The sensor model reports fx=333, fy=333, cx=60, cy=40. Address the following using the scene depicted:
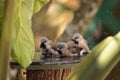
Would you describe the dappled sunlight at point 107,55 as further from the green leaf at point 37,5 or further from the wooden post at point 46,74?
the wooden post at point 46,74

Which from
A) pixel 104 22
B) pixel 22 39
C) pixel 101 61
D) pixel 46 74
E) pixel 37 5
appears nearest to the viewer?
pixel 101 61

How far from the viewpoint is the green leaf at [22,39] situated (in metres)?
0.49

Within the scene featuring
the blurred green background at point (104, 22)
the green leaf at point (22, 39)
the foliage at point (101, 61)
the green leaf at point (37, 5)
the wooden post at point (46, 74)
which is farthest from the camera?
the blurred green background at point (104, 22)

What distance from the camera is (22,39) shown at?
51 centimetres

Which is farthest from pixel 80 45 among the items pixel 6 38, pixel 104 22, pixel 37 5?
pixel 104 22

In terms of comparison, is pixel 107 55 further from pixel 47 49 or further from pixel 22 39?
pixel 47 49

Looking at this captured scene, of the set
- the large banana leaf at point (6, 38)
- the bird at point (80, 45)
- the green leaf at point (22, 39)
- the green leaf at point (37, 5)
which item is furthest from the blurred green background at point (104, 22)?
the large banana leaf at point (6, 38)

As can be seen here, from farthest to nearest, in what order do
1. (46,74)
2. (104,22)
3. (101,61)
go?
(104,22)
(46,74)
(101,61)

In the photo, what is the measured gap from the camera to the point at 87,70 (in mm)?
306

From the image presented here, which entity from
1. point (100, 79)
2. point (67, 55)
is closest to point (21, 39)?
point (100, 79)

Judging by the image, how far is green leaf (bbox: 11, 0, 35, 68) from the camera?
493 mm

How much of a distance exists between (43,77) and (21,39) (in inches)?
21.6

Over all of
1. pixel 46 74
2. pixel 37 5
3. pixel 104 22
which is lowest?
pixel 46 74

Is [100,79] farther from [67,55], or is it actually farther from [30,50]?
[67,55]
